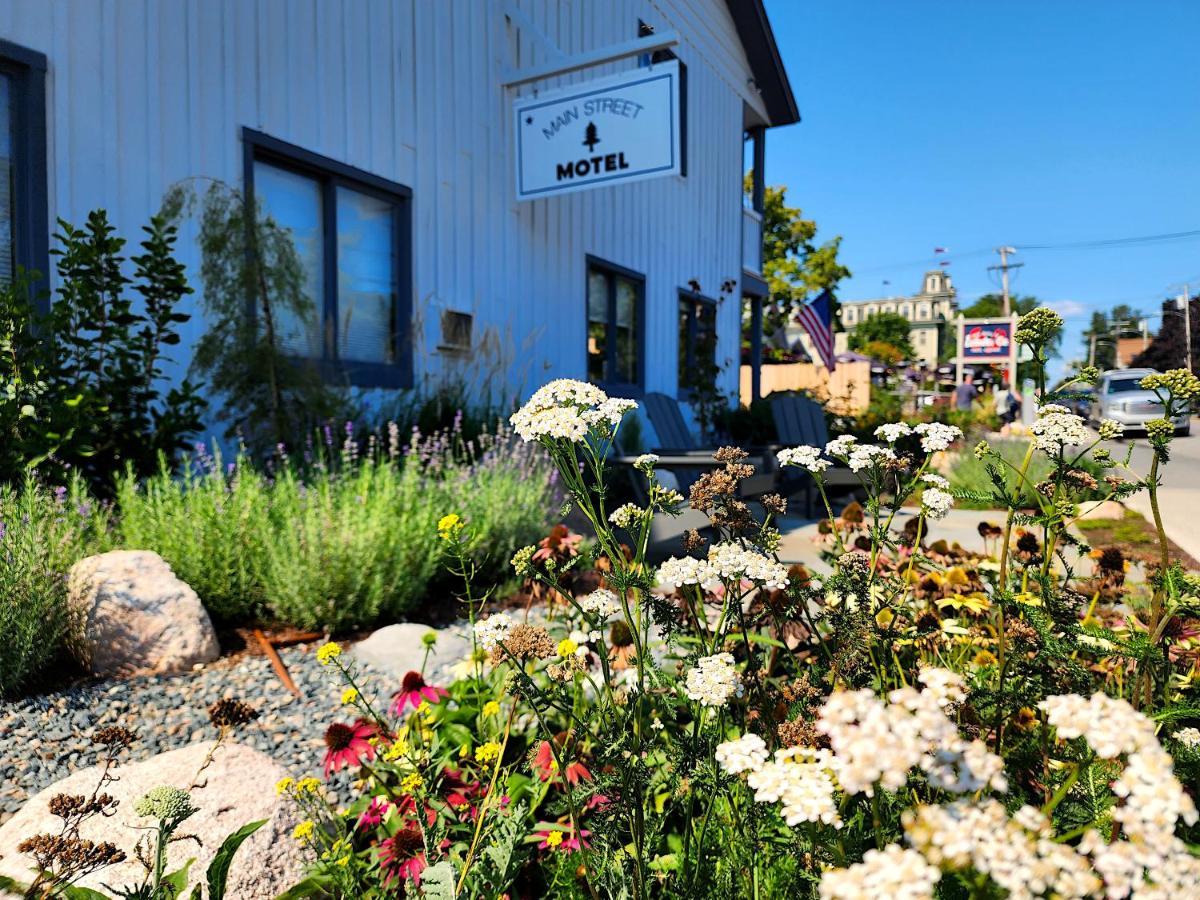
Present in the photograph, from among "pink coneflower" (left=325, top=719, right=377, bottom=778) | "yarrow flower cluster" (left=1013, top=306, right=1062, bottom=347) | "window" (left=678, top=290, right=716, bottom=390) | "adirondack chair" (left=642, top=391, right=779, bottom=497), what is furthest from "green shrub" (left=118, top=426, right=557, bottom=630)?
"window" (left=678, top=290, right=716, bottom=390)

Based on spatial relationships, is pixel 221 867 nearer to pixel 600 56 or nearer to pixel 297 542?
pixel 297 542

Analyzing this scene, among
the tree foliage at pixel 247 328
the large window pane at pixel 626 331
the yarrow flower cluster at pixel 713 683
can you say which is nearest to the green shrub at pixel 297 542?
the tree foliage at pixel 247 328

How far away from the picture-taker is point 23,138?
11.9 feet

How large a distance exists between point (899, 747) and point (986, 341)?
1438 inches

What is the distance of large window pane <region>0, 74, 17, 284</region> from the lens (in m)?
3.62

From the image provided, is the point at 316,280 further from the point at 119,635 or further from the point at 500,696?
the point at 500,696

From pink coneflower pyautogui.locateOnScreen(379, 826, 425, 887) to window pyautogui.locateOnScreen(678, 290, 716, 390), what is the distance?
374 inches

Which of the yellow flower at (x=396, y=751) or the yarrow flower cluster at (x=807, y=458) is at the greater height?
the yarrow flower cluster at (x=807, y=458)

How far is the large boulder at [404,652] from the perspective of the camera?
9.04 ft

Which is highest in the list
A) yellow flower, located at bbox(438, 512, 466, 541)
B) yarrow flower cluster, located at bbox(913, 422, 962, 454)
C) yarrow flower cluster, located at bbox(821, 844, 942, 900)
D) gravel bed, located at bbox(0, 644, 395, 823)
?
yarrow flower cluster, located at bbox(913, 422, 962, 454)

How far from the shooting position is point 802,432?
8.96 metres

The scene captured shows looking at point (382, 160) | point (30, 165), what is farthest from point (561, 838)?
point (382, 160)

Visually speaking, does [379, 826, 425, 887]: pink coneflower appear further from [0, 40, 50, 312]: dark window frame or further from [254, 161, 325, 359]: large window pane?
[254, 161, 325, 359]: large window pane

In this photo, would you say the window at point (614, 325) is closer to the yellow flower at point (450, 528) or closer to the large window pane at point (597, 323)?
the large window pane at point (597, 323)
